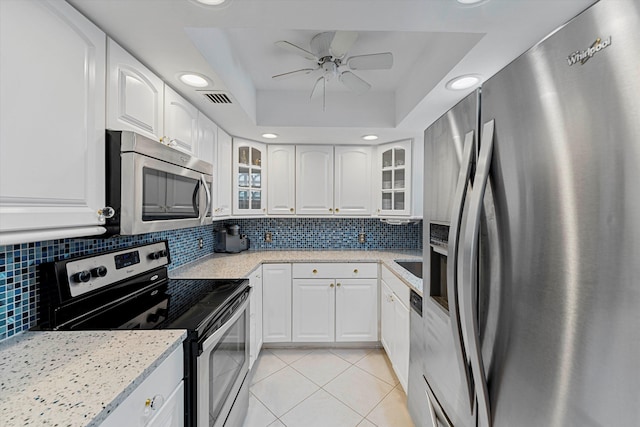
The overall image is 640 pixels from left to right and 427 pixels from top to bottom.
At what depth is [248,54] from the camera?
73.8 inches

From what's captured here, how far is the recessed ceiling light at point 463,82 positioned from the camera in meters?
1.53

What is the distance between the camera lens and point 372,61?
5.30ft

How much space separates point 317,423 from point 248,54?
8.36 feet

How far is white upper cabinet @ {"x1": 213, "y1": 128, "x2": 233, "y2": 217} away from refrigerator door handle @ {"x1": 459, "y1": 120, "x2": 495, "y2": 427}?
201 centimetres

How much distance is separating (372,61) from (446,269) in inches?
50.3

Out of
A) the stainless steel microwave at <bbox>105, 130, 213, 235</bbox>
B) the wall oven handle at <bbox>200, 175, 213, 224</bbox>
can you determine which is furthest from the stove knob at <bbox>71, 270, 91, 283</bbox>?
the wall oven handle at <bbox>200, 175, 213, 224</bbox>

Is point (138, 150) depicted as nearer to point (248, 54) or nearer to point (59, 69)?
point (59, 69)

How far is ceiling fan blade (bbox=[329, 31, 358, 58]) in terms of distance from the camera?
142 cm

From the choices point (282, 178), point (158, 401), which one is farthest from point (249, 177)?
point (158, 401)

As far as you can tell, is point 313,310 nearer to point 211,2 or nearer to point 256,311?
point 256,311

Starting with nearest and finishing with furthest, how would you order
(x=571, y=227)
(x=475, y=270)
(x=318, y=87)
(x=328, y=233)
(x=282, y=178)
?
(x=571, y=227)
(x=475, y=270)
(x=318, y=87)
(x=282, y=178)
(x=328, y=233)

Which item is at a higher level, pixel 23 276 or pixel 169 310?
pixel 23 276

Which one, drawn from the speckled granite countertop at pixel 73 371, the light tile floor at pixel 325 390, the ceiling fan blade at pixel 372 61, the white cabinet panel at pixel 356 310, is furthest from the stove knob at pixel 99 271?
the white cabinet panel at pixel 356 310

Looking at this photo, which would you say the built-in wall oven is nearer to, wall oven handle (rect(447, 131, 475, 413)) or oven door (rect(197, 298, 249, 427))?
oven door (rect(197, 298, 249, 427))
